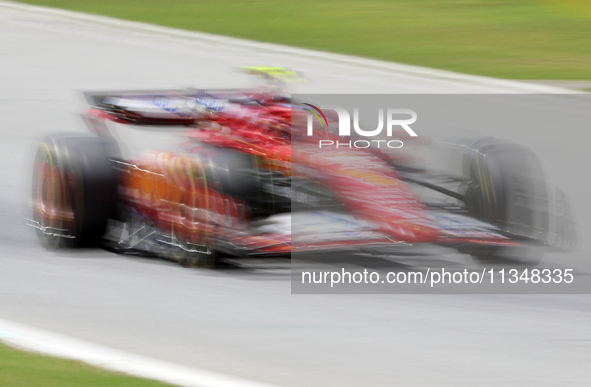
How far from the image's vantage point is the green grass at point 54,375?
13.6ft

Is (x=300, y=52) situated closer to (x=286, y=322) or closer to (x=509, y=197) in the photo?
(x=509, y=197)

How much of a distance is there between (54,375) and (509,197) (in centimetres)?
312

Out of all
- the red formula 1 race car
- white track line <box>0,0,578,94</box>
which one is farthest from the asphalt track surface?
white track line <box>0,0,578,94</box>

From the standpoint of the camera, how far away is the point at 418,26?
→ 2094 centimetres

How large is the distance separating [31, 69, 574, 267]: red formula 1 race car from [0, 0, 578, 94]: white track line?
28.7ft

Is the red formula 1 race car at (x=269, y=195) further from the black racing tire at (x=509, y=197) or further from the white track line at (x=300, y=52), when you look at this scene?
the white track line at (x=300, y=52)

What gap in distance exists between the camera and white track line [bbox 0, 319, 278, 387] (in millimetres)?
4223

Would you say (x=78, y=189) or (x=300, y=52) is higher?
(x=300, y=52)

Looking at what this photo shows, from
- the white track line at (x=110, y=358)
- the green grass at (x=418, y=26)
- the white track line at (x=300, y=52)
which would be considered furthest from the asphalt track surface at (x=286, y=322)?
the green grass at (x=418, y=26)

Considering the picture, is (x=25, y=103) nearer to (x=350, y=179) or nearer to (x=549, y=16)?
(x=350, y=179)

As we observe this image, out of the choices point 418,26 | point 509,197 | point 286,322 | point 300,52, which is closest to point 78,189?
point 286,322

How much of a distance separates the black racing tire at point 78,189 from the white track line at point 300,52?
9.20m

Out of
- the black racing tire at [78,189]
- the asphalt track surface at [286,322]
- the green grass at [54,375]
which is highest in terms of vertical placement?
the black racing tire at [78,189]

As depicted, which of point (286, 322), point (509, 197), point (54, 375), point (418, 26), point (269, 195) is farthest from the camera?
point (418, 26)
